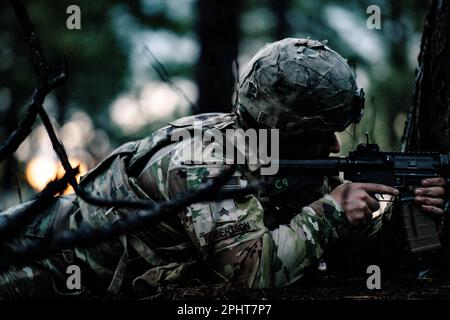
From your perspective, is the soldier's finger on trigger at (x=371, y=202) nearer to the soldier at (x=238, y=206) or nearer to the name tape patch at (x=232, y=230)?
the soldier at (x=238, y=206)

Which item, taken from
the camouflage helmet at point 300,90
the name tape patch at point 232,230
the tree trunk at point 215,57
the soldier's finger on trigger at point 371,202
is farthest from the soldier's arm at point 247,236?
the tree trunk at point 215,57

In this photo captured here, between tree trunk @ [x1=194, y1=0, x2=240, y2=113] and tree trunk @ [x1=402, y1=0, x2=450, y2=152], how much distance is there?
2741mm

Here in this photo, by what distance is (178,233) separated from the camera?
2.82m

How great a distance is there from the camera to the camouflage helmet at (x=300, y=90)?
287 cm

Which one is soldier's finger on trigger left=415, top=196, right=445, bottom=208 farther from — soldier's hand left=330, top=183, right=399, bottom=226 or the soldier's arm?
the soldier's arm

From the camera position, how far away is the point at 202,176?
2.66 metres

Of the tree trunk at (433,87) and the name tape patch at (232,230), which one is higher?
the tree trunk at (433,87)

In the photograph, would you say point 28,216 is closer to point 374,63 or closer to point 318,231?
point 318,231

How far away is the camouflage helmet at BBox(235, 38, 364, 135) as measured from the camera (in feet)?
9.42

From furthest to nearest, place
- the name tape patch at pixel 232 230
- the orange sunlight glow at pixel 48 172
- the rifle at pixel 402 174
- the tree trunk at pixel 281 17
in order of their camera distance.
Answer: the tree trunk at pixel 281 17 → the rifle at pixel 402 174 → the name tape patch at pixel 232 230 → the orange sunlight glow at pixel 48 172

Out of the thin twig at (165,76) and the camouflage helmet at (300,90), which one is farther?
the thin twig at (165,76)

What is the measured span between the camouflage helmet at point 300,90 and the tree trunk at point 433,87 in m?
0.63

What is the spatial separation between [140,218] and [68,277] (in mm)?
2208

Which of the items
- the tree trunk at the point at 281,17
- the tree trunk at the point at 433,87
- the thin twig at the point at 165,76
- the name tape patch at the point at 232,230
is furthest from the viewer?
the tree trunk at the point at 281,17
